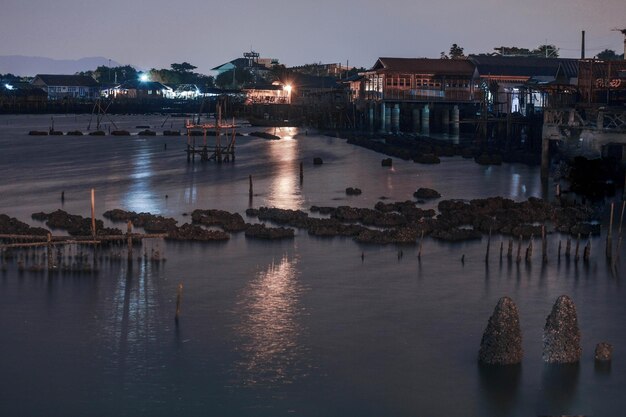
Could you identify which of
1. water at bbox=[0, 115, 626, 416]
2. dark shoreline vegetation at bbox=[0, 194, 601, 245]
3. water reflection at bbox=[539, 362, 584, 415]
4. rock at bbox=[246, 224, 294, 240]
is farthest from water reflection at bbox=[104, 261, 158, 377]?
water reflection at bbox=[539, 362, 584, 415]

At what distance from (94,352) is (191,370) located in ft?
9.03

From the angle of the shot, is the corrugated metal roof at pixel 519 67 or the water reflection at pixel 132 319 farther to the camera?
the corrugated metal roof at pixel 519 67

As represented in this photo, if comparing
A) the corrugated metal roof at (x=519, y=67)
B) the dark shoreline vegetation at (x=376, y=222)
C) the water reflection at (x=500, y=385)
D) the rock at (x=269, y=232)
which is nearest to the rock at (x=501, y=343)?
the water reflection at (x=500, y=385)

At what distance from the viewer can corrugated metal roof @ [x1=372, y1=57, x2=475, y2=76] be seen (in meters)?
95.8

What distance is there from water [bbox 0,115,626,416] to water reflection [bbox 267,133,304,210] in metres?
6.57

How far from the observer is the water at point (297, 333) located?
68.9 feet

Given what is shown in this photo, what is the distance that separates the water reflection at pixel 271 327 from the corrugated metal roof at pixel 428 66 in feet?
215

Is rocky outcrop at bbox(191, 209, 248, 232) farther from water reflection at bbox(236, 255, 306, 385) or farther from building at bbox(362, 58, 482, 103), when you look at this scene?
building at bbox(362, 58, 482, 103)

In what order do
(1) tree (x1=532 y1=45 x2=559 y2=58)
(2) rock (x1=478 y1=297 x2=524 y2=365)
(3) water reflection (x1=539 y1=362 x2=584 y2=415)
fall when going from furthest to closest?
(1) tree (x1=532 y1=45 x2=559 y2=58) < (2) rock (x1=478 y1=297 x2=524 y2=365) < (3) water reflection (x1=539 y1=362 x2=584 y2=415)

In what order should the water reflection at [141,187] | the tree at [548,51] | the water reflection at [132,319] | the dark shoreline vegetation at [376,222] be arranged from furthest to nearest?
1. the tree at [548,51]
2. the water reflection at [141,187]
3. the dark shoreline vegetation at [376,222]
4. the water reflection at [132,319]

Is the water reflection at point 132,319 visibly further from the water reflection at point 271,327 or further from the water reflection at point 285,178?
the water reflection at point 285,178

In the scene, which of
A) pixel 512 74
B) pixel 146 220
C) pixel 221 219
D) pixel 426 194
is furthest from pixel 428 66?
pixel 146 220

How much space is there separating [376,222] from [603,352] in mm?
17501

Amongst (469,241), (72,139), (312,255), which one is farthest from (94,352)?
(72,139)
